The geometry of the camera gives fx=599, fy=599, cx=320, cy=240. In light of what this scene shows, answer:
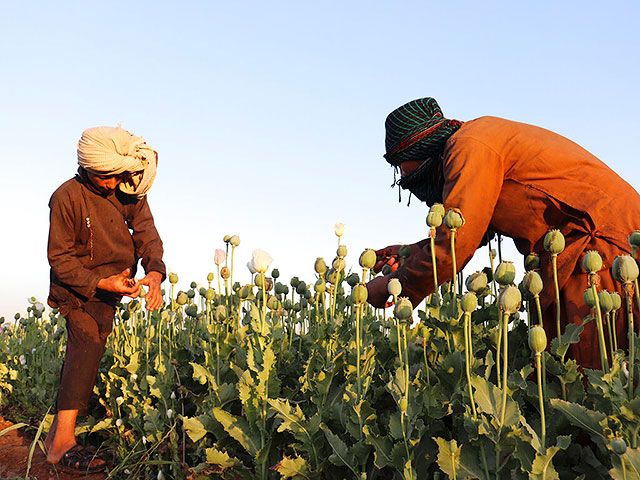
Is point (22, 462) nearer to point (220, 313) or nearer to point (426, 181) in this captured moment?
point (220, 313)

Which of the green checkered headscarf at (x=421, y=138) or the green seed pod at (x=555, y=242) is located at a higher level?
the green checkered headscarf at (x=421, y=138)

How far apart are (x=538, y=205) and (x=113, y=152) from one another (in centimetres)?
242

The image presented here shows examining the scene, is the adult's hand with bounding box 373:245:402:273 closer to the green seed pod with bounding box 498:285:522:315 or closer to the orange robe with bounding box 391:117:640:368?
the orange robe with bounding box 391:117:640:368

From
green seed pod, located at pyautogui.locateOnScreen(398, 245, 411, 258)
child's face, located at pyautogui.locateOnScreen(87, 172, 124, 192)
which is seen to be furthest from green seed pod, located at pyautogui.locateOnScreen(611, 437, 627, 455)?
child's face, located at pyautogui.locateOnScreen(87, 172, 124, 192)

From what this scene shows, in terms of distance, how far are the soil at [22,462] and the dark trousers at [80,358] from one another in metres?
0.41

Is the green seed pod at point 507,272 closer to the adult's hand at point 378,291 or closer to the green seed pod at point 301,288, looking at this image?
the adult's hand at point 378,291

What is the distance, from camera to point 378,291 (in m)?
2.36

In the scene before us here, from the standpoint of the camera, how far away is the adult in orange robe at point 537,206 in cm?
213

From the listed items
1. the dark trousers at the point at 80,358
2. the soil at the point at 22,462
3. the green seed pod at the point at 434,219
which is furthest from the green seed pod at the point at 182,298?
the green seed pod at the point at 434,219

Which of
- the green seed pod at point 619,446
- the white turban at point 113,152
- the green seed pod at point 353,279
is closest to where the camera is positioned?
the green seed pod at point 619,446

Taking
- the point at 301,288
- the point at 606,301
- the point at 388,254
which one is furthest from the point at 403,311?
the point at 301,288

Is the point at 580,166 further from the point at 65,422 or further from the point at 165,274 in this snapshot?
the point at 65,422

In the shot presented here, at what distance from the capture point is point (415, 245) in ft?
8.15

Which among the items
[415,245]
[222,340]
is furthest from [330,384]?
[222,340]
